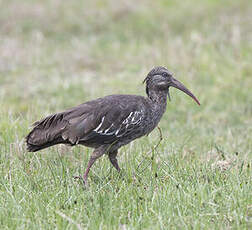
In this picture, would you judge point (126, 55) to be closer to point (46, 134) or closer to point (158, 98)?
point (158, 98)

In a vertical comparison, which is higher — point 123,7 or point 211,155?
point 123,7

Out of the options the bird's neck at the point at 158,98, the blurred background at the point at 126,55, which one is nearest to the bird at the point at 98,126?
the bird's neck at the point at 158,98

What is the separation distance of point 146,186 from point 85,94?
5.38 meters

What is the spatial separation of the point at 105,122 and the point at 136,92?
471 centimetres

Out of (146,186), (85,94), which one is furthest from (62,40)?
(146,186)

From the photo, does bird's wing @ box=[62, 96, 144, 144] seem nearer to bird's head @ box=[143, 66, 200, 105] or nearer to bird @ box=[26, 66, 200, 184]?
bird @ box=[26, 66, 200, 184]

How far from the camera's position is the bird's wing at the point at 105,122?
5839mm

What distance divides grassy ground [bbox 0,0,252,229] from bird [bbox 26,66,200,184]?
30cm

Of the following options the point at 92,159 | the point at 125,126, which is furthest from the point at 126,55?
the point at 92,159

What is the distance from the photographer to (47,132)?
585cm

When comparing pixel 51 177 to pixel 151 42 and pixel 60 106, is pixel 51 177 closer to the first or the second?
pixel 60 106

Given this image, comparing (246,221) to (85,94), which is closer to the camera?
(246,221)

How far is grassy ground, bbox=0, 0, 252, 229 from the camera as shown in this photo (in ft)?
15.8

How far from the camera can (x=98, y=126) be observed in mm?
5895
